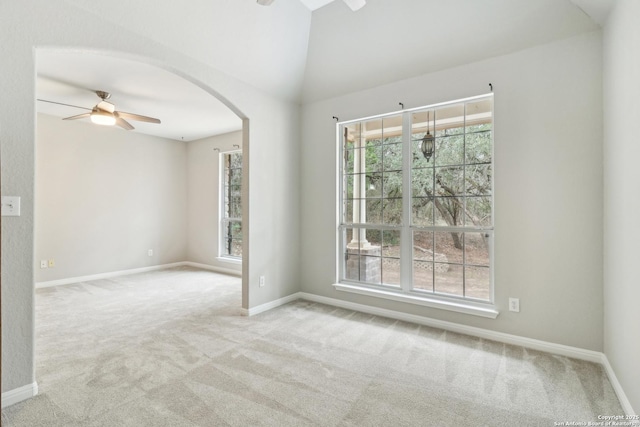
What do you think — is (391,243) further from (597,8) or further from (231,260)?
(231,260)

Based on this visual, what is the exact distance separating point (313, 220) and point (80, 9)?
300 centimetres

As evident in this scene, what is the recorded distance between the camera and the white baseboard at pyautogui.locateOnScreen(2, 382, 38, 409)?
1915 mm

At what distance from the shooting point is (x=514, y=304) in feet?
9.34

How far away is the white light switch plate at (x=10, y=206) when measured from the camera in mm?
1930

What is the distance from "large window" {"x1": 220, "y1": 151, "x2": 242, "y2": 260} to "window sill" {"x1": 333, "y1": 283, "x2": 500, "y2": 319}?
9.76ft

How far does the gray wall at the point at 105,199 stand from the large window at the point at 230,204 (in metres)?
1.15

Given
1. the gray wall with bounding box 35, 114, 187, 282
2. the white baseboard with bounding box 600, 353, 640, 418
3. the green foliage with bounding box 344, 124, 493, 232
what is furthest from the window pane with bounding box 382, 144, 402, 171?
the gray wall with bounding box 35, 114, 187, 282

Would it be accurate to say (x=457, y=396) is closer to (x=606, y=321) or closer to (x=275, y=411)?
(x=275, y=411)

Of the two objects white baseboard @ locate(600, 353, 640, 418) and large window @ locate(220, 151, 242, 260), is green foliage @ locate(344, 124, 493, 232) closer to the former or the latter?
white baseboard @ locate(600, 353, 640, 418)

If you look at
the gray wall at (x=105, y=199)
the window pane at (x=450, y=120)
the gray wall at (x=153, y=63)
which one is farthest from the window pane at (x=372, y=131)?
the gray wall at (x=105, y=199)

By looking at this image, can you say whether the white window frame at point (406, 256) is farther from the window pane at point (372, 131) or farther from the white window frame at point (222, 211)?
the white window frame at point (222, 211)

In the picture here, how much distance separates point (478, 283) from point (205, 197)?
5.35 m

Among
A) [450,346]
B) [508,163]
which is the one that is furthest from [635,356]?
[508,163]

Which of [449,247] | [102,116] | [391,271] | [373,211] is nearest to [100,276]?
[102,116]
